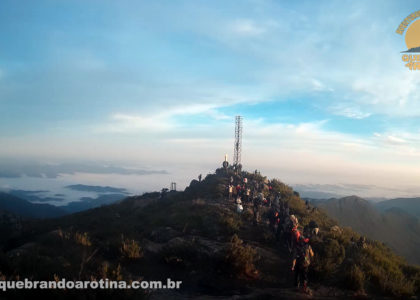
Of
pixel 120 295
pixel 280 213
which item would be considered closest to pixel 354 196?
pixel 280 213

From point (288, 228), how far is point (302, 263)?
375 centimetres

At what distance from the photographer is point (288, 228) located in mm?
11914

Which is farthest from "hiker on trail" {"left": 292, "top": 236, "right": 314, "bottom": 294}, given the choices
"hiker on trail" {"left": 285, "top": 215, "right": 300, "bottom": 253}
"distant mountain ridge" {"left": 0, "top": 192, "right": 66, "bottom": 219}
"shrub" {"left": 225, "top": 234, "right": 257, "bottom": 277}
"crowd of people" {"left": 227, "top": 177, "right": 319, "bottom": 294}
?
"distant mountain ridge" {"left": 0, "top": 192, "right": 66, "bottom": 219}

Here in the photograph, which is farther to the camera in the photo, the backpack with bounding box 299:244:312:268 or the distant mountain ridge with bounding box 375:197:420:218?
the distant mountain ridge with bounding box 375:197:420:218

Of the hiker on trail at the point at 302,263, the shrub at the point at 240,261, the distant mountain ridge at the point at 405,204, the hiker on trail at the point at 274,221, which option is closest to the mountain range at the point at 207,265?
the shrub at the point at 240,261

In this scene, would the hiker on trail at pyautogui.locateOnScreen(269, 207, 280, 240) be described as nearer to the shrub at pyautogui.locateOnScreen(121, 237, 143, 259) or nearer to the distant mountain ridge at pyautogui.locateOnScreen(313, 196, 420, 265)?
the shrub at pyautogui.locateOnScreen(121, 237, 143, 259)

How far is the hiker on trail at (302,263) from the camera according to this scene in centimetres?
820

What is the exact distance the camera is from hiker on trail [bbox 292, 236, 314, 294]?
8195mm

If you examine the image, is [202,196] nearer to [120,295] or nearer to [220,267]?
[220,267]

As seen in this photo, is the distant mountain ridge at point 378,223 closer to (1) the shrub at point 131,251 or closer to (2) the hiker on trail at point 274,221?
(2) the hiker on trail at point 274,221

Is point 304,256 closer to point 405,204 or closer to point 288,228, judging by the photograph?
point 288,228

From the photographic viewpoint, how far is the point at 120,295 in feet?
18.5

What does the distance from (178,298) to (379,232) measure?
175 ft

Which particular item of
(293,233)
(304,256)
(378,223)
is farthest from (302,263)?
(378,223)
